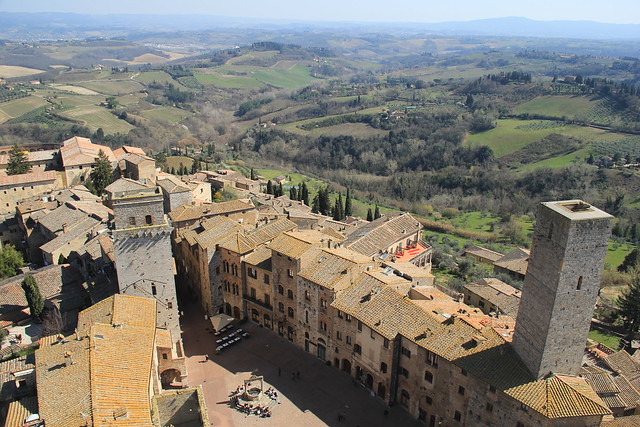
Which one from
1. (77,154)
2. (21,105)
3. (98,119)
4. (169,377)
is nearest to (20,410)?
(169,377)

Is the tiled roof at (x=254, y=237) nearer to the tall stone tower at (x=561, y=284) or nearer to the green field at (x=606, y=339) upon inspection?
the tall stone tower at (x=561, y=284)

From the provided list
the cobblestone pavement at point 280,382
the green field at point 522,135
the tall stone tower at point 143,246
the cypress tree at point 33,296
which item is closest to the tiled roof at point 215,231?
the tall stone tower at point 143,246

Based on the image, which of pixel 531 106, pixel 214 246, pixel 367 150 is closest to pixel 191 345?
pixel 214 246

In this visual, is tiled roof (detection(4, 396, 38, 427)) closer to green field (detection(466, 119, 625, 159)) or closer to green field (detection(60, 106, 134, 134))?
green field (detection(466, 119, 625, 159))

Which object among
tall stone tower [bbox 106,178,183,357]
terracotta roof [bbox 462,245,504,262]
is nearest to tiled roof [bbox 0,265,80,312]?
tall stone tower [bbox 106,178,183,357]

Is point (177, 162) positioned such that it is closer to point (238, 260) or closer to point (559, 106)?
point (238, 260)
